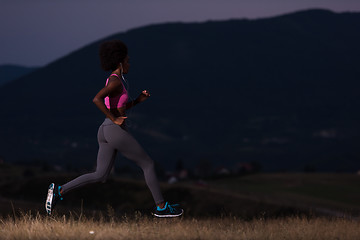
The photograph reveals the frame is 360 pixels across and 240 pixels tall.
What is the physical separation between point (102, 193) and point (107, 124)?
99.5 metres

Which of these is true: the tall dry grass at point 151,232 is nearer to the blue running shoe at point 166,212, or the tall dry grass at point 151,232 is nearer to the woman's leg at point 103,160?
the blue running shoe at point 166,212

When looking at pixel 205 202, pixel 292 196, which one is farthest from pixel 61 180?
pixel 292 196

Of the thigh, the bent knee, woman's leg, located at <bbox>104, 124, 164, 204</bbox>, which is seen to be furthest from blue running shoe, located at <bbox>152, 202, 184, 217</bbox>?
the bent knee

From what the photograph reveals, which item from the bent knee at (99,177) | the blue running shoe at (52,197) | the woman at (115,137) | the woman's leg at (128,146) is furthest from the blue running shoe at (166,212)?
the blue running shoe at (52,197)

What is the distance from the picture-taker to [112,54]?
339 inches

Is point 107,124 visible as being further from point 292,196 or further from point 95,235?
point 292,196

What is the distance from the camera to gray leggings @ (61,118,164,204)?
27.5 feet

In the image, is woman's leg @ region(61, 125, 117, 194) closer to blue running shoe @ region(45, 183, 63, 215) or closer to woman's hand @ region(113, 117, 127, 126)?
woman's hand @ region(113, 117, 127, 126)

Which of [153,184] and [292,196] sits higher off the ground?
[153,184]

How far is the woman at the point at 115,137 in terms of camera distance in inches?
329

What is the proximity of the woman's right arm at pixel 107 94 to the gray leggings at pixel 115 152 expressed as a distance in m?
0.14

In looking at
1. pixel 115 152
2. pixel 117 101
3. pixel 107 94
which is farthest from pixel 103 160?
pixel 107 94

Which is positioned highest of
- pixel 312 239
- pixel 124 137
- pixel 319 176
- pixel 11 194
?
pixel 124 137

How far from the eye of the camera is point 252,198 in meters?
82.2
